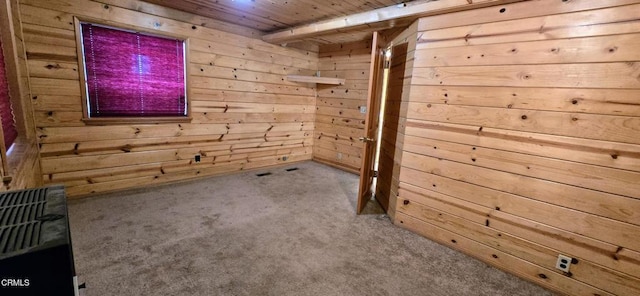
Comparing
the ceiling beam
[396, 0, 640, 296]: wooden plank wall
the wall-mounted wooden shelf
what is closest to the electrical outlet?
[396, 0, 640, 296]: wooden plank wall

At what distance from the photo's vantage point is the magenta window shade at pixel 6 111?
74.2 inches

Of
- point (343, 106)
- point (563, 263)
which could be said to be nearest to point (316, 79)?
point (343, 106)

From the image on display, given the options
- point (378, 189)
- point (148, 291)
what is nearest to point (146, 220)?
point (148, 291)

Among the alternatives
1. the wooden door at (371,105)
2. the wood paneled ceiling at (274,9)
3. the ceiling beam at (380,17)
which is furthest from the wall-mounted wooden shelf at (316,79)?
the wooden door at (371,105)

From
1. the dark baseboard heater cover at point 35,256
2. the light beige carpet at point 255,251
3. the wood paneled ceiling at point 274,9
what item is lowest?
the light beige carpet at point 255,251

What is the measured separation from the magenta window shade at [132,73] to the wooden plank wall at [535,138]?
9.52 feet

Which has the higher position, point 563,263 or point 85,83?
point 85,83

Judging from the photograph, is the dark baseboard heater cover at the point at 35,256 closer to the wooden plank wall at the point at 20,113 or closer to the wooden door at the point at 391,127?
the wooden plank wall at the point at 20,113

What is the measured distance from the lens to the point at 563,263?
1.91 metres

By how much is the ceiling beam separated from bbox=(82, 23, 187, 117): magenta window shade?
1.46 metres

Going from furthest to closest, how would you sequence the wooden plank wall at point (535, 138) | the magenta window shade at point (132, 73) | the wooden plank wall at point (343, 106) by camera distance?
the wooden plank wall at point (343, 106) → the magenta window shade at point (132, 73) → the wooden plank wall at point (535, 138)

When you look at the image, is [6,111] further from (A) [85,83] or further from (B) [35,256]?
(B) [35,256]

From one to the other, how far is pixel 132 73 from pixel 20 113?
1076 mm

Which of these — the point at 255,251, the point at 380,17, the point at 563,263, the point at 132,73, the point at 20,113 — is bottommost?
the point at 255,251
